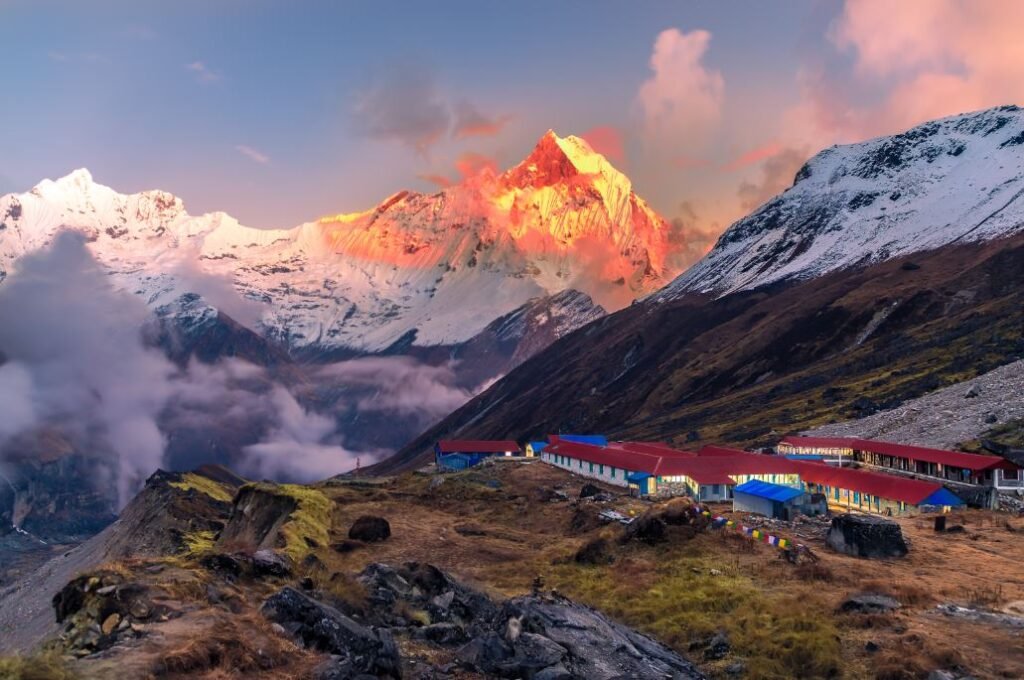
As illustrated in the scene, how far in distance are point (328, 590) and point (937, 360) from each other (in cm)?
15772

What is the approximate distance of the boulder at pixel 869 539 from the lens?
40500mm

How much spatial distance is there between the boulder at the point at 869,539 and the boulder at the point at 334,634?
2930 cm

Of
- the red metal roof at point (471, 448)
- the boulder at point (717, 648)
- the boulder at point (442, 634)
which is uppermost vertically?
the red metal roof at point (471, 448)

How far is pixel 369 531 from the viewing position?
47812 mm

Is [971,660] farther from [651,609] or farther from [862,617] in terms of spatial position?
[651,609]

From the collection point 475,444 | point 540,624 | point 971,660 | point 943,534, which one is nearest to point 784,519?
point 943,534

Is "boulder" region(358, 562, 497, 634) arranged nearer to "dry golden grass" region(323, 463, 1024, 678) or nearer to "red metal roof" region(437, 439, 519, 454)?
"dry golden grass" region(323, 463, 1024, 678)

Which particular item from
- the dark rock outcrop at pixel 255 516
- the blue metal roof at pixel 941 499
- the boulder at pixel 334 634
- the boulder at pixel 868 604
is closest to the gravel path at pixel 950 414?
the blue metal roof at pixel 941 499

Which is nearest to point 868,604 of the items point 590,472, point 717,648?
point 717,648

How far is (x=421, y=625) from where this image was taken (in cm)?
2664

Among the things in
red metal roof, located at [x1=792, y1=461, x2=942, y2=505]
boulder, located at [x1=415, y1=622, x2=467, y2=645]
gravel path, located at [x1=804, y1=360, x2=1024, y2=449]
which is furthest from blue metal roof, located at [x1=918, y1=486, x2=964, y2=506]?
boulder, located at [x1=415, y1=622, x2=467, y2=645]

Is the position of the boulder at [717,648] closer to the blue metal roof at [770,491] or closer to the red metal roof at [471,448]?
the blue metal roof at [770,491]

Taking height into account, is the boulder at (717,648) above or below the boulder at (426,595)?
below

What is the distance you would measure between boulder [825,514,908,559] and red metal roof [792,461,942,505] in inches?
1052
